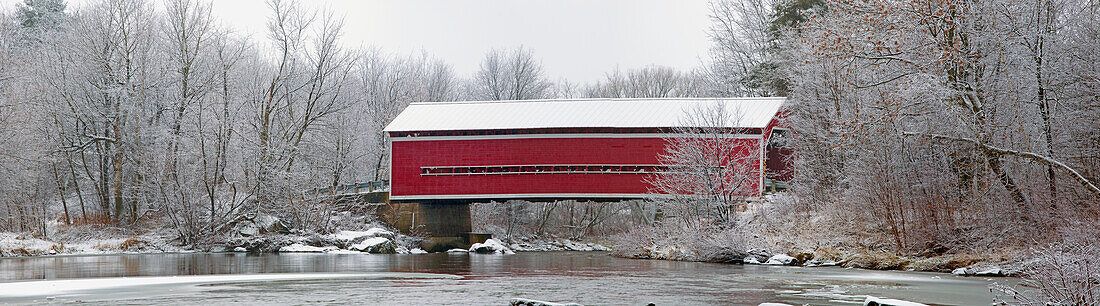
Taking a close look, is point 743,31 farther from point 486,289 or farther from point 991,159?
point 486,289

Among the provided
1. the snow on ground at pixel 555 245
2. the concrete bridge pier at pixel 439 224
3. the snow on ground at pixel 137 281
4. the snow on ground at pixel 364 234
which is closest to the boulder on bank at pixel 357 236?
the snow on ground at pixel 364 234

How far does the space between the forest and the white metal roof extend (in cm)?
135

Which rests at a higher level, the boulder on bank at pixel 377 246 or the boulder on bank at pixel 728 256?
the boulder on bank at pixel 728 256

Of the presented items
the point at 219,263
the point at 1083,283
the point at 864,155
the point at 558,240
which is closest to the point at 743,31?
the point at 558,240

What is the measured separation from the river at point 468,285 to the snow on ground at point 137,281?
0.01 m

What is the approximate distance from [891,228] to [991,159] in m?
2.93

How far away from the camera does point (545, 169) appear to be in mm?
27250

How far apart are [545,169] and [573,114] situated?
2.05 m

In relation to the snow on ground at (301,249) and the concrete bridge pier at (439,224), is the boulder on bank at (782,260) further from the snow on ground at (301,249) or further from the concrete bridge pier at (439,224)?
the snow on ground at (301,249)

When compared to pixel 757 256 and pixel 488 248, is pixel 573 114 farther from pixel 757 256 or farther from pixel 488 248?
pixel 757 256

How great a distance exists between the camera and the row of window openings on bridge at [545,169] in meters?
26.5

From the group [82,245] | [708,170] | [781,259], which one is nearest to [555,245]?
[708,170]

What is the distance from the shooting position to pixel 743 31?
3691 cm

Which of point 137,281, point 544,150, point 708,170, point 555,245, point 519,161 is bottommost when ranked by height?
point 555,245
